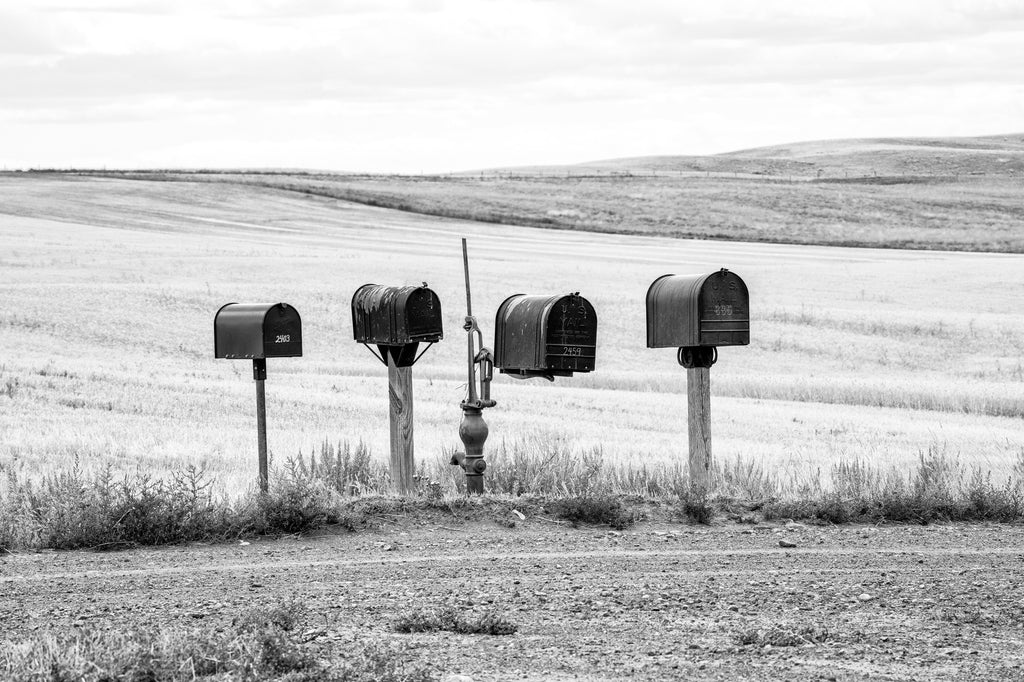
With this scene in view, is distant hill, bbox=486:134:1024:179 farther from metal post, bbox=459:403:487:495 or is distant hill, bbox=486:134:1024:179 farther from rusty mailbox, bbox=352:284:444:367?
metal post, bbox=459:403:487:495

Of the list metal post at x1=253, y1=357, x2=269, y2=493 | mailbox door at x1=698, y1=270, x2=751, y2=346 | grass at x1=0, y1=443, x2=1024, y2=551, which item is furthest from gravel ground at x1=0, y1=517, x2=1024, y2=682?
mailbox door at x1=698, y1=270, x2=751, y2=346

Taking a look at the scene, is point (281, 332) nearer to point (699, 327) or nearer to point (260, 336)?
point (260, 336)

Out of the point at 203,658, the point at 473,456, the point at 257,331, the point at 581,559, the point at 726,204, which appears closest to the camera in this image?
the point at 203,658

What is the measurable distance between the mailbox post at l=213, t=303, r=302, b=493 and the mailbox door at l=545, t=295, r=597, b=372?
187cm

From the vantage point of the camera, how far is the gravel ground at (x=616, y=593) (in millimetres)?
5336

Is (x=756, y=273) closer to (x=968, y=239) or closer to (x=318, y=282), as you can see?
(x=318, y=282)

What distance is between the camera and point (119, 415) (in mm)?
15617

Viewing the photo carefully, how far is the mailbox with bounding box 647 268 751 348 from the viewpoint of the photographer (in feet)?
30.1

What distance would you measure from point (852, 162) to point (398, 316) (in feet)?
370

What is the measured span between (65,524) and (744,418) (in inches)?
460

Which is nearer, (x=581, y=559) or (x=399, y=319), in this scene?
(x=581, y=559)

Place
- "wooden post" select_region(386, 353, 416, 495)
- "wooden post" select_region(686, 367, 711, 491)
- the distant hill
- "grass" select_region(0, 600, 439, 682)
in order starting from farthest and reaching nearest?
the distant hill, "wooden post" select_region(686, 367, 711, 491), "wooden post" select_region(386, 353, 416, 495), "grass" select_region(0, 600, 439, 682)

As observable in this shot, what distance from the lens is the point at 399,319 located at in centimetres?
919

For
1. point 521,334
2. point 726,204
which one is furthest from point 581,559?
point 726,204
